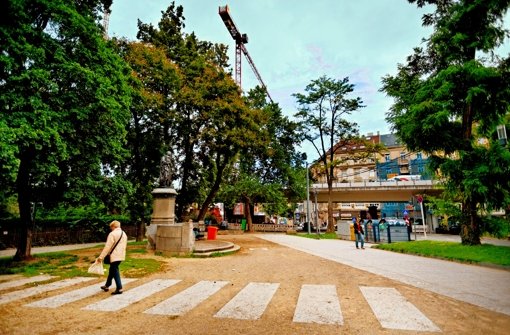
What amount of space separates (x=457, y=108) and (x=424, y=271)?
31.9ft

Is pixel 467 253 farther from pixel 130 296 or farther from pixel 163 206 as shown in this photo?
pixel 163 206

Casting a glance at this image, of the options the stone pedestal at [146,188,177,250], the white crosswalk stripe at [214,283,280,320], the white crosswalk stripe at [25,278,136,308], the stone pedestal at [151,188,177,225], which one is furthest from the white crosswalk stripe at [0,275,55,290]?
the stone pedestal at [151,188,177,225]

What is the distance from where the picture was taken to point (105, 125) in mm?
11898

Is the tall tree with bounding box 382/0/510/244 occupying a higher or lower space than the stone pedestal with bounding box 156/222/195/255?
higher

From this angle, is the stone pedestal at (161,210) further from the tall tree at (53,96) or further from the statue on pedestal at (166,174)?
the tall tree at (53,96)

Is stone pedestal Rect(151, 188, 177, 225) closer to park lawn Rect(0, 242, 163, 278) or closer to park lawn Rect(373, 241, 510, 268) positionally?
park lawn Rect(0, 242, 163, 278)

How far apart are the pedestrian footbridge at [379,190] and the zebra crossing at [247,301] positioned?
29594 mm

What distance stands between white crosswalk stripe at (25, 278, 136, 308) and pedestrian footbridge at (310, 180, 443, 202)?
1216 inches

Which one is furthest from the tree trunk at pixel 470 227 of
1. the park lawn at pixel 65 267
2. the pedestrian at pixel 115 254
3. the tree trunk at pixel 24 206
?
the tree trunk at pixel 24 206

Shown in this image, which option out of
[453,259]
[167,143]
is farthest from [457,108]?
[167,143]

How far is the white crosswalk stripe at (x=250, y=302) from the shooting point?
5113 mm

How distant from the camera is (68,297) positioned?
20.9 feet

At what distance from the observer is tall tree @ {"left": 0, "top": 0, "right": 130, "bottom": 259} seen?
8672 mm

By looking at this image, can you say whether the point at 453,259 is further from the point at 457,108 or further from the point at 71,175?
the point at 71,175
